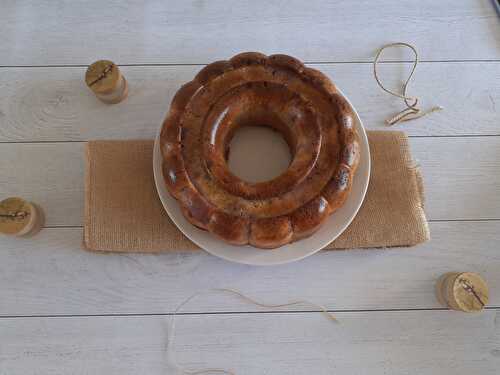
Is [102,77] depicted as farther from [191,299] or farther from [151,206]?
[191,299]

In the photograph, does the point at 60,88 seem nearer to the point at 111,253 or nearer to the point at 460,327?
the point at 111,253

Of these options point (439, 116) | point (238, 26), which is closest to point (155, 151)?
point (238, 26)

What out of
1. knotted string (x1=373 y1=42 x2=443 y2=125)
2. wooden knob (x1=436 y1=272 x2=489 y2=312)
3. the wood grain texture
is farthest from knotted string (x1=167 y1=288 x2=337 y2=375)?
the wood grain texture

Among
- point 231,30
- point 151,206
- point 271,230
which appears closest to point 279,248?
point 271,230

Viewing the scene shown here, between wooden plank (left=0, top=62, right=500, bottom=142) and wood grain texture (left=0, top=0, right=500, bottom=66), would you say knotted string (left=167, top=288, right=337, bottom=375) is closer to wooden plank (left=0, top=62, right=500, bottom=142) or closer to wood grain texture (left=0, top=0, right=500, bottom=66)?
wooden plank (left=0, top=62, right=500, bottom=142)

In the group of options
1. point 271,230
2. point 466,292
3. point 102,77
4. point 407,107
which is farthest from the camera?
point 407,107

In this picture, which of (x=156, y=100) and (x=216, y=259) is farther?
(x=156, y=100)

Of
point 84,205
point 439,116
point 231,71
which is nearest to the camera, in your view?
point 231,71
